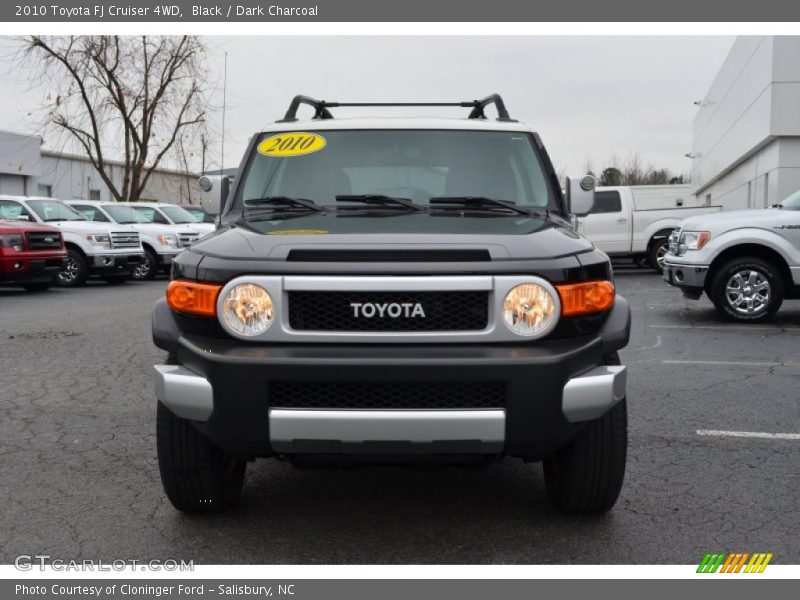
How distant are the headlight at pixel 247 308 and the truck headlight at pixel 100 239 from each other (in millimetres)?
15656

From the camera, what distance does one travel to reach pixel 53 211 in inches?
722

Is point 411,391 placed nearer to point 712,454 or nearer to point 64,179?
point 712,454

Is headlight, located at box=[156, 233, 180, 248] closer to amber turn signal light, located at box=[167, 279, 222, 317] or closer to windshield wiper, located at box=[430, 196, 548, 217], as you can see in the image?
windshield wiper, located at box=[430, 196, 548, 217]

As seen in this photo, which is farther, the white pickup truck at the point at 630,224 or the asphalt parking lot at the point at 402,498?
the white pickup truck at the point at 630,224

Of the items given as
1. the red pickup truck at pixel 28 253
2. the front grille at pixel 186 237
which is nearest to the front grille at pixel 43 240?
the red pickup truck at pixel 28 253

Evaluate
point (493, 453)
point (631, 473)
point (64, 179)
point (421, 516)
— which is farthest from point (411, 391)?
point (64, 179)

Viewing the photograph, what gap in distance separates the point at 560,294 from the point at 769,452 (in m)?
2.48

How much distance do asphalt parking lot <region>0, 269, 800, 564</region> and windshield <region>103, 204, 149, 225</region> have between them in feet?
44.9

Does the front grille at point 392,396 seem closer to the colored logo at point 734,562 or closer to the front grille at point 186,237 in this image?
the colored logo at point 734,562

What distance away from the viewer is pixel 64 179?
152 ft

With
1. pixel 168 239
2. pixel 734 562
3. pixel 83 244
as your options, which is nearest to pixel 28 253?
pixel 83 244

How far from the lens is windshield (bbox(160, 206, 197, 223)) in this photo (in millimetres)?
21906

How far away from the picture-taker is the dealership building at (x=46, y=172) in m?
41.8

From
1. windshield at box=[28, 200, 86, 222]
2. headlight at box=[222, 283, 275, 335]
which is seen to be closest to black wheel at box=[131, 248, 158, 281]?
windshield at box=[28, 200, 86, 222]
